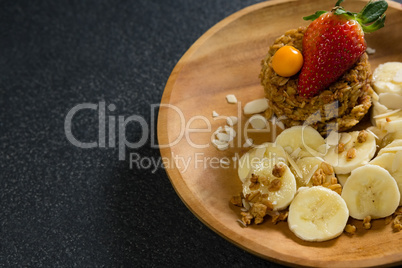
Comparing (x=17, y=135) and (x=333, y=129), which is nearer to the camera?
(x=333, y=129)

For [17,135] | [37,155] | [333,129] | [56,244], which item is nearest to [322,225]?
[333,129]

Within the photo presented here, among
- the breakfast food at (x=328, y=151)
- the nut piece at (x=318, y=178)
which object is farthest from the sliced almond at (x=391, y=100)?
the nut piece at (x=318, y=178)

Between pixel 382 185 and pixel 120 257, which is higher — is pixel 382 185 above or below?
above

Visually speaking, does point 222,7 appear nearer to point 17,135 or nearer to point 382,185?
point 17,135

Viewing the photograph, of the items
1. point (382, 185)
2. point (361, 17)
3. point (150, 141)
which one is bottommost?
point (150, 141)

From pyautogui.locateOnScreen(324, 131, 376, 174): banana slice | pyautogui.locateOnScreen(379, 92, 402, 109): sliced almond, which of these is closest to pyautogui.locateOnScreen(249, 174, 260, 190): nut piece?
pyautogui.locateOnScreen(324, 131, 376, 174): banana slice

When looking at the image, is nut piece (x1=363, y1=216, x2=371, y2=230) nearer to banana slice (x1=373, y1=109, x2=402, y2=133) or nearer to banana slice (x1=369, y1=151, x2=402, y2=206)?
banana slice (x1=369, y1=151, x2=402, y2=206)

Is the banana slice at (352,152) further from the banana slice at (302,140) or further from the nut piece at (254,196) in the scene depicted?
the nut piece at (254,196)

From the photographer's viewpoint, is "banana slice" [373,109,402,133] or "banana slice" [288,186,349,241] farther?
"banana slice" [373,109,402,133]
